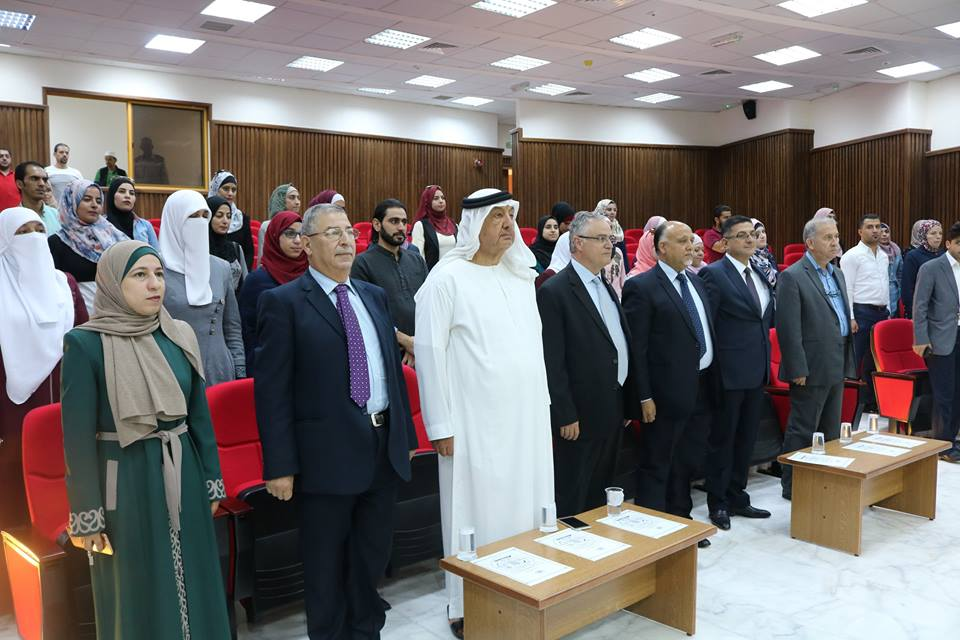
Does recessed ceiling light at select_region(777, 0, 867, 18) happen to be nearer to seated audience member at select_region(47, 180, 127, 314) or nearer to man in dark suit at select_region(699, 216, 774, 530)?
man in dark suit at select_region(699, 216, 774, 530)

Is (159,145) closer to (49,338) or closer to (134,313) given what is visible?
(49,338)

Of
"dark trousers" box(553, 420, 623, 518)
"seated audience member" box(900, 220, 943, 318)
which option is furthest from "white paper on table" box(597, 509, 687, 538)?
"seated audience member" box(900, 220, 943, 318)

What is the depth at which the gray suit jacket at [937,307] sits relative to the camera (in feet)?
18.6

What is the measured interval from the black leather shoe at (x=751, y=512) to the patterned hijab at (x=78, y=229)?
379 cm

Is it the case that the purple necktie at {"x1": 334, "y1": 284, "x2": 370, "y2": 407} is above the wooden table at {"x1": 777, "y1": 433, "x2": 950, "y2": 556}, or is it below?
above

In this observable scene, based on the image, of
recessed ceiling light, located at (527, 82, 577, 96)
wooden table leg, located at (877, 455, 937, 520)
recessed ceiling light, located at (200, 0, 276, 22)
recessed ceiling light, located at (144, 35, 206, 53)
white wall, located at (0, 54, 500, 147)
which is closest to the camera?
wooden table leg, located at (877, 455, 937, 520)

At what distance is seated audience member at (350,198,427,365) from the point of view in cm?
414

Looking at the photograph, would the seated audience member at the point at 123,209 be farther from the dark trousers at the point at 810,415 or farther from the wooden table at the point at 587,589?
the dark trousers at the point at 810,415


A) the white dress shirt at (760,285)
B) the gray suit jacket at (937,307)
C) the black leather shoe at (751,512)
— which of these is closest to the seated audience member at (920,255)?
the gray suit jacket at (937,307)

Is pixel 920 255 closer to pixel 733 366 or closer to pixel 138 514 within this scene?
pixel 733 366

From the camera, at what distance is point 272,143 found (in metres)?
12.5

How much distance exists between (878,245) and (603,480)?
17.9ft

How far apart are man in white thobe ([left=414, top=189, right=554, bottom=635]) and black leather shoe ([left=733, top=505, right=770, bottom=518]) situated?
199 cm

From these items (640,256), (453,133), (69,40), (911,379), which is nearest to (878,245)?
(911,379)
